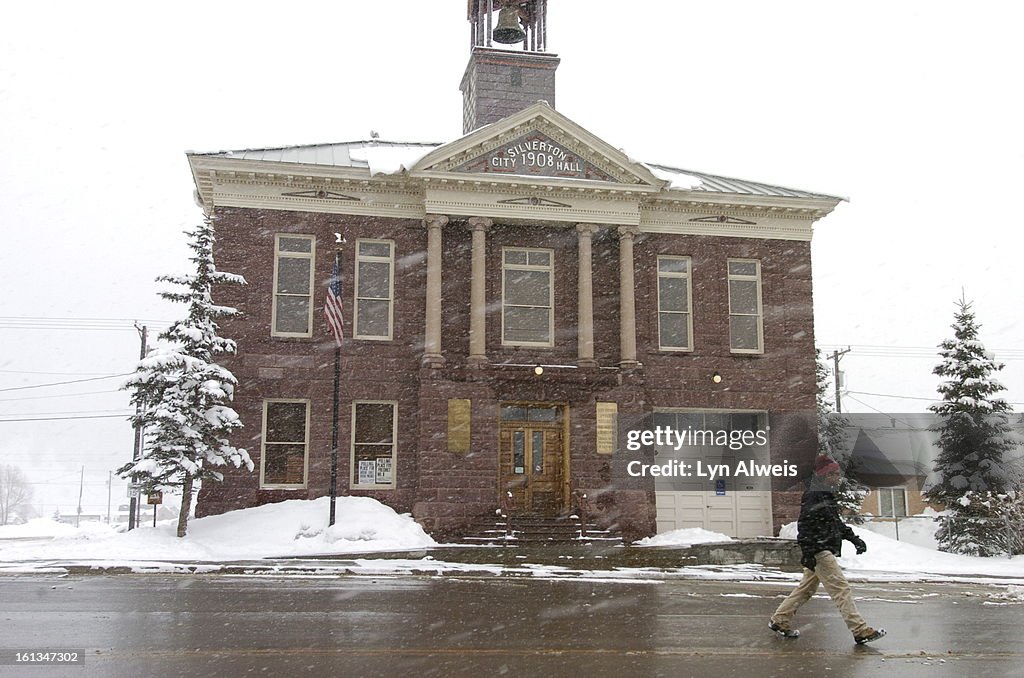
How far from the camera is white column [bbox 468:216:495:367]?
77.4 ft

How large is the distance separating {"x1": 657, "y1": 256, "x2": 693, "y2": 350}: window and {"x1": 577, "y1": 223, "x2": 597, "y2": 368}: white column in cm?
234

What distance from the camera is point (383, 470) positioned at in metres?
23.8

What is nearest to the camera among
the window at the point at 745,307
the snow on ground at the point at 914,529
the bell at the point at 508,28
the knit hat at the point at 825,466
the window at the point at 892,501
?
the knit hat at the point at 825,466

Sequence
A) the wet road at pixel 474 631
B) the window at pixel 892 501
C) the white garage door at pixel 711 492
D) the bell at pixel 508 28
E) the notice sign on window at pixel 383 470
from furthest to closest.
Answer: the window at pixel 892 501
the bell at pixel 508 28
the white garage door at pixel 711 492
the notice sign on window at pixel 383 470
the wet road at pixel 474 631

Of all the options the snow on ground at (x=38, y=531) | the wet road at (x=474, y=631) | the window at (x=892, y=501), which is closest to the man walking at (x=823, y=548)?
the wet road at (x=474, y=631)

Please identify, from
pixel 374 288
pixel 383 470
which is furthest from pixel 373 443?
pixel 374 288

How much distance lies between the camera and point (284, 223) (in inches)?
952

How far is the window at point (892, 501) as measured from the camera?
147 ft

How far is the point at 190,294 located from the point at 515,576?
9804 mm

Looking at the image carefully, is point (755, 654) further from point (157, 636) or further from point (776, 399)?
point (776, 399)

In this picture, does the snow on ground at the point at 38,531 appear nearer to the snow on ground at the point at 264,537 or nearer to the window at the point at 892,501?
the snow on ground at the point at 264,537

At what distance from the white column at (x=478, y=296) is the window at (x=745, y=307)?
6.96m

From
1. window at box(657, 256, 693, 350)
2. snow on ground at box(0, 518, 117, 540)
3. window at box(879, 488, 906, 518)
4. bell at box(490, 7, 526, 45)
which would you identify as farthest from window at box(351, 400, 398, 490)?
window at box(879, 488, 906, 518)

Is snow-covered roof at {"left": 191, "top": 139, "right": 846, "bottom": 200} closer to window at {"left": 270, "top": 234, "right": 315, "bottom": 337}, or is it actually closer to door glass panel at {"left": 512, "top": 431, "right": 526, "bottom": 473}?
window at {"left": 270, "top": 234, "right": 315, "bottom": 337}
